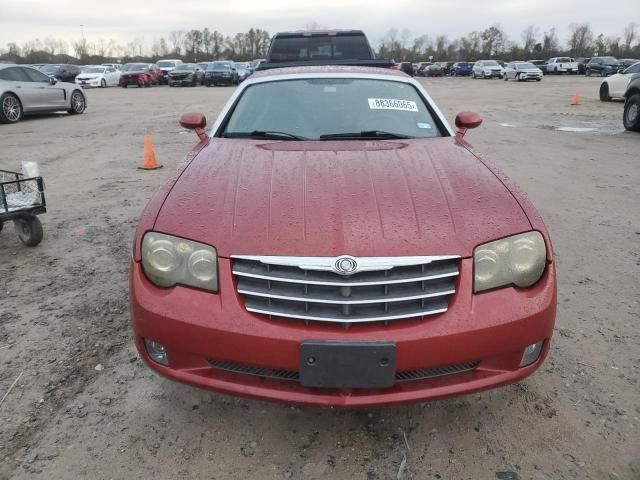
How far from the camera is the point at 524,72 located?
37719 millimetres

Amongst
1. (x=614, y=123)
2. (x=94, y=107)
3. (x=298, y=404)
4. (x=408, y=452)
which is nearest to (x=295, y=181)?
(x=298, y=404)

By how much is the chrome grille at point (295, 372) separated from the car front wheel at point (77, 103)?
15.4m

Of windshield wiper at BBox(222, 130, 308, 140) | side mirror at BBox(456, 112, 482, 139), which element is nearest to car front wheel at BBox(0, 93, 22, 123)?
windshield wiper at BBox(222, 130, 308, 140)

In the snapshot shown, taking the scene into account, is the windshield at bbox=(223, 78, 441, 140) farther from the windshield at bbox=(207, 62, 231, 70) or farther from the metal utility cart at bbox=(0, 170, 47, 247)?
the windshield at bbox=(207, 62, 231, 70)

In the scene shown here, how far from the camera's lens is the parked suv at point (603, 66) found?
42.4m

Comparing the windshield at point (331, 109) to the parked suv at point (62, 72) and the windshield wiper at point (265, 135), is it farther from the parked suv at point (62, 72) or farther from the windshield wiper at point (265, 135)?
the parked suv at point (62, 72)

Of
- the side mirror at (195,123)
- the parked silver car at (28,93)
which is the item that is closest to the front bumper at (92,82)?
the parked silver car at (28,93)

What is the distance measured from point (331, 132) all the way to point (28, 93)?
42.5 ft

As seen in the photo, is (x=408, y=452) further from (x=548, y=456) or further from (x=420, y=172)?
(x=420, y=172)

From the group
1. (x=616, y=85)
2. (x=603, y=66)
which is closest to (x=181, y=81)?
(x=616, y=85)

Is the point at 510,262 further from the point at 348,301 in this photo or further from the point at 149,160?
the point at 149,160

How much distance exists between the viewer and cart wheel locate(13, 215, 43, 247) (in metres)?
4.30

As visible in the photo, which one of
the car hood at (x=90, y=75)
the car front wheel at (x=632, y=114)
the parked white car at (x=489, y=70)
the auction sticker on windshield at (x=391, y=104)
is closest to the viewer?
the auction sticker on windshield at (x=391, y=104)

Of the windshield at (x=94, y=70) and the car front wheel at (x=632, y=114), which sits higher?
the windshield at (x=94, y=70)
